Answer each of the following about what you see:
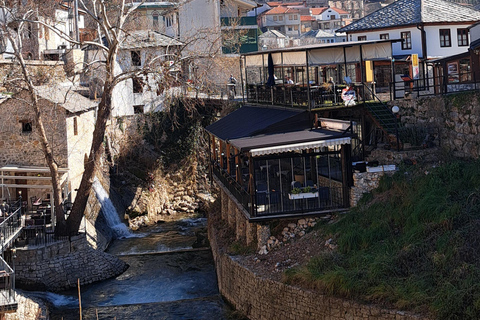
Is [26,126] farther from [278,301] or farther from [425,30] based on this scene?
[425,30]

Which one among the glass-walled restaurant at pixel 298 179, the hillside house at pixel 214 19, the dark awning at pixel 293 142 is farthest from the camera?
the hillside house at pixel 214 19

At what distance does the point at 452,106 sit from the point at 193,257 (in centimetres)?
1206

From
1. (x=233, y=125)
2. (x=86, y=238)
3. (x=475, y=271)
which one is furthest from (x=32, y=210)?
(x=475, y=271)

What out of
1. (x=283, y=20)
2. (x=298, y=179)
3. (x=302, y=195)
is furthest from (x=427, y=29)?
(x=283, y=20)

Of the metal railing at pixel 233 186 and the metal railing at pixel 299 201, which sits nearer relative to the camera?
the metal railing at pixel 299 201

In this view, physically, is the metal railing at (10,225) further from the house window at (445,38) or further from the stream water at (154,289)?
the house window at (445,38)

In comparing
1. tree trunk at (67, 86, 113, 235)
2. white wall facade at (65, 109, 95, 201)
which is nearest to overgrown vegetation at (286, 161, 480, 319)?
tree trunk at (67, 86, 113, 235)

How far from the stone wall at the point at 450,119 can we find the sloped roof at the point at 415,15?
1266 cm

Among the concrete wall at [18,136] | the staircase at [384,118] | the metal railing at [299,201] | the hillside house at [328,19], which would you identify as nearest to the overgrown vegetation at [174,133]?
the concrete wall at [18,136]

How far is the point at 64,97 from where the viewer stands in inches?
1125

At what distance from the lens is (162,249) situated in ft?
101

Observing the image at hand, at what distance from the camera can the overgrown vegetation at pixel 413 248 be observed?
16.0 m

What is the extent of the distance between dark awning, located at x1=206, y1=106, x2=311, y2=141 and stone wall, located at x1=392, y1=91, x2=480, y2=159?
409 cm

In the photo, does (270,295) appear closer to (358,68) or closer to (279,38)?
(358,68)
